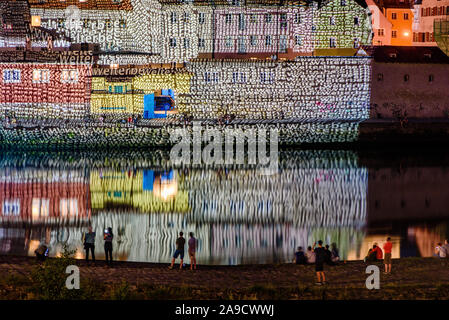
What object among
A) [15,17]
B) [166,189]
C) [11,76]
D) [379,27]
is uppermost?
[379,27]

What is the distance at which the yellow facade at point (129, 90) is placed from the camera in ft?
189

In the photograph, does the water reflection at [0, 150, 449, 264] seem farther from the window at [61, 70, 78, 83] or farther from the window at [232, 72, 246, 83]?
the window at [232, 72, 246, 83]

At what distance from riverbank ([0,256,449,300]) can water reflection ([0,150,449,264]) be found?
3.01m

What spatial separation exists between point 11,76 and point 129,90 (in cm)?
1032

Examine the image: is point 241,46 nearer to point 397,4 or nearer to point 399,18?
point 399,18

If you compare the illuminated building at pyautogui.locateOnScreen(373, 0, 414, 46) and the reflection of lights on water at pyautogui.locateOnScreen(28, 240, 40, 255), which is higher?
the illuminated building at pyautogui.locateOnScreen(373, 0, 414, 46)

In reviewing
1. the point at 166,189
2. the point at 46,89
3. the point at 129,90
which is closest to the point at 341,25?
the point at 129,90

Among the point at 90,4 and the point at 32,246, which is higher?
the point at 90,4

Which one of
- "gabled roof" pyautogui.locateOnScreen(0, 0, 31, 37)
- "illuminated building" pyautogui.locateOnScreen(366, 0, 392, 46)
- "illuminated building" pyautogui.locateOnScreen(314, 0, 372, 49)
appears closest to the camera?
"illuminated building" pyautogui.locateOnScreen(314, 0, 372, 49)

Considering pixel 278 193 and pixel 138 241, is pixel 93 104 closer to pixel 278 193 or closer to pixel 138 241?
pixel 278 193

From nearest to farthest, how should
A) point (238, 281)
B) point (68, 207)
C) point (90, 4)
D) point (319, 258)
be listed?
point (319, 258), point (238, 281), point (68, 207), point (90, 4)

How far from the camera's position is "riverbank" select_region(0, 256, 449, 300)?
42.2 feet

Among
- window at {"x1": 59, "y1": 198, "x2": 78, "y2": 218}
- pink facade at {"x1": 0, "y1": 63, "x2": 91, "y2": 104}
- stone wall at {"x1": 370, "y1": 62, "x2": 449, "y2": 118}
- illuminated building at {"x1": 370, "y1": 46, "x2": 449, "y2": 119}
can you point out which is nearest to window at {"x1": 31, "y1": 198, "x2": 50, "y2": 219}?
window at {"x1": 59, "y1": 198, "x2": 78, "y2": 218}

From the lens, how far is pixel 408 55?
191 feet
